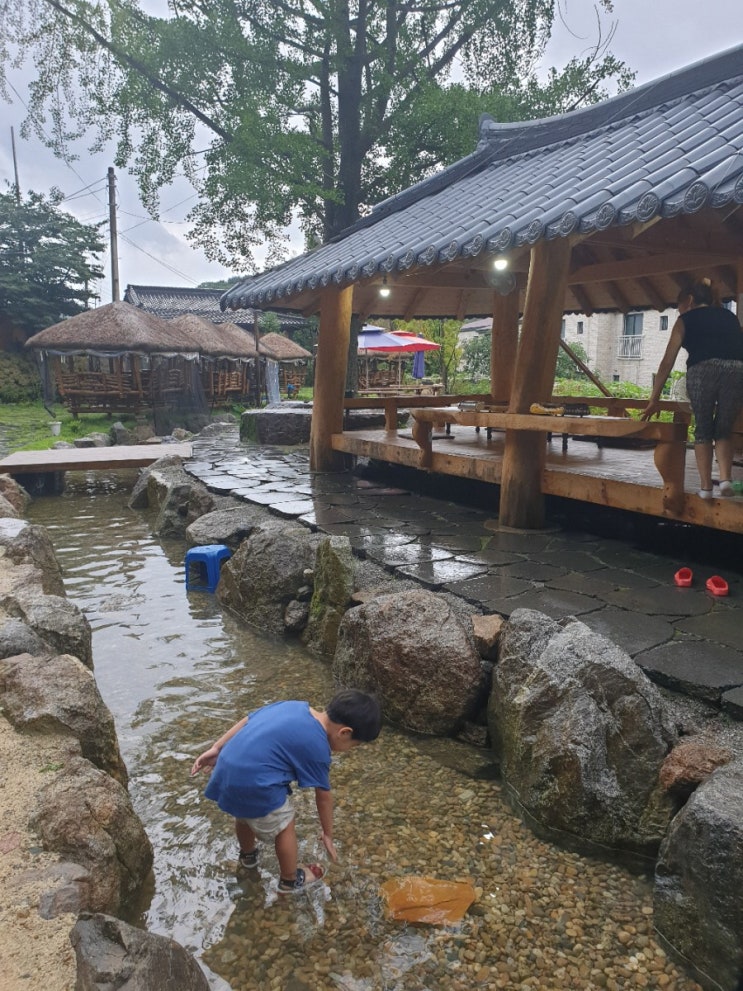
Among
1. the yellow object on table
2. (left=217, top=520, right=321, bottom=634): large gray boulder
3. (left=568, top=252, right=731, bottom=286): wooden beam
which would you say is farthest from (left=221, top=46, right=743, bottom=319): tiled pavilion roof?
(left=217, top=520, right=321, bottom=634): large gray boulder

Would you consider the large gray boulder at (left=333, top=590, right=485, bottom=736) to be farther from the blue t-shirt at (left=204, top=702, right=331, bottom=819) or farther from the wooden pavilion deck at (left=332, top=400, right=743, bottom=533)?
the wooden pavilion deck at (left=332, top=400, right=743, bottom=533)

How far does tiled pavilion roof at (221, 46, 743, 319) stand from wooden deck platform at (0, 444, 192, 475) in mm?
4230

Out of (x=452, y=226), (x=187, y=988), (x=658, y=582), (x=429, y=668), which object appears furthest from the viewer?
(x=452, y=226)

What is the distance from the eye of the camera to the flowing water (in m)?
2.53

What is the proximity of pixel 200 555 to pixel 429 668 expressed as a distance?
370cm

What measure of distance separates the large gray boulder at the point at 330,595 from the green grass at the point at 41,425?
13075mm

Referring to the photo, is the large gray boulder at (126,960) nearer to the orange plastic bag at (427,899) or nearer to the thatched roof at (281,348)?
the orange plastic bag at (427,899)

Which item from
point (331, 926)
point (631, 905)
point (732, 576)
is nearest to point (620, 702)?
point (631, 905)

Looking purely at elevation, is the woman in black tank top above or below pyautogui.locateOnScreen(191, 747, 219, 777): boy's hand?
above

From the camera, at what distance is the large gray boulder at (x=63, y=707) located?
335 centimetres

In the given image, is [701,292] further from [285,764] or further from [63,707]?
[63,707]

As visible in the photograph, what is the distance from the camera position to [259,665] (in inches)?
207

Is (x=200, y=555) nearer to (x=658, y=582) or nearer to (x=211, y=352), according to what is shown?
(x=658, y=582)

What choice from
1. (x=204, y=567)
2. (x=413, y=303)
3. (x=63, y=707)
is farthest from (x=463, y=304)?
(x=63, y=707)
